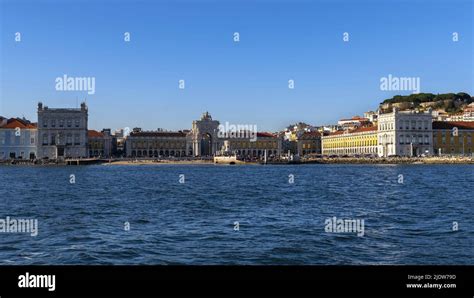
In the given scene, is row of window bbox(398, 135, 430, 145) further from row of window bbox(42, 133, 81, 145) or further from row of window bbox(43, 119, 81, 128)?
row of window bbox(43, 119, 81, 128)

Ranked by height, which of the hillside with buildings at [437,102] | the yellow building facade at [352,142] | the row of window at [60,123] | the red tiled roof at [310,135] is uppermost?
the hillside with buildings at [437,102]

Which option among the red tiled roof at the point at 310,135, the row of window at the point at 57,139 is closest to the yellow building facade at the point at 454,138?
the red tiled roof at the point at 310,135

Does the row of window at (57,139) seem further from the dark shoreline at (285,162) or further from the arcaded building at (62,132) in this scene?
the dark shoreline at (285,162)

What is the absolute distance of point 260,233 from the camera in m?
11.7

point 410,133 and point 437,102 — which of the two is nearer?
point 410,133

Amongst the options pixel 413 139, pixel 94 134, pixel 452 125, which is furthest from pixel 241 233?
pixel 94 134

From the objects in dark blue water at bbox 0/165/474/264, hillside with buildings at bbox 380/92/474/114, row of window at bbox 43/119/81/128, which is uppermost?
hillside with buildings at bbox 380/92/474/114

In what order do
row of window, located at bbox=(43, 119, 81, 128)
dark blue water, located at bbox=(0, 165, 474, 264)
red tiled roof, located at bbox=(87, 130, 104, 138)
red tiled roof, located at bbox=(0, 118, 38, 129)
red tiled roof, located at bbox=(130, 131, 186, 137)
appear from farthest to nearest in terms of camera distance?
red tiled roof, located at bbox=(130, 131, 186, 137) < red tiled roof, located at bbox=(87, 130, 104, 138) < row of window, located at bbox=(43, 119, 81, 128) < red tiled roof, located at bbox=(0, 118, 38, 129) < dark blue water, located at bbox=(0, 165, 474, 264)

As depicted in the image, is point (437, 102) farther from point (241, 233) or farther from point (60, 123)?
point (241, 233)

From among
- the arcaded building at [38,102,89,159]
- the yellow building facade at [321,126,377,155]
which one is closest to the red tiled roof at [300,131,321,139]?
the yellow building facade at [321,126,377,155]

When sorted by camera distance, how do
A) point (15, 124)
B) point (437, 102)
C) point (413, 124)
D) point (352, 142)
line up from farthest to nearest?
point (437, 102), point (352, 142), point (413, 124), point (15, 124)
